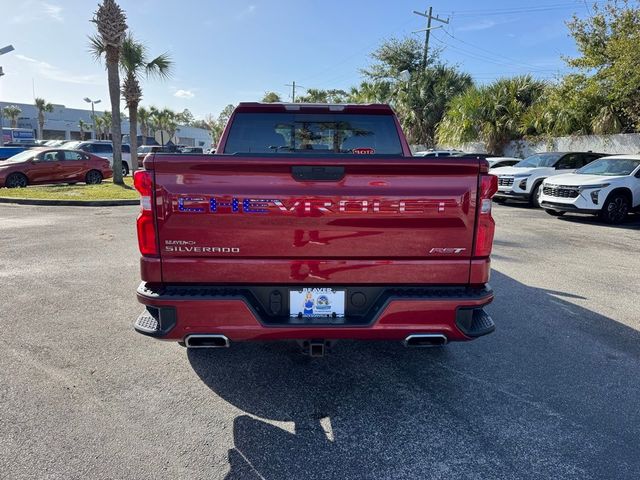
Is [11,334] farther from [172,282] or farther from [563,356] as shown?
[563,356]

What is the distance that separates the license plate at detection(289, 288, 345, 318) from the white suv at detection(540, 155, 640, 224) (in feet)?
35.2

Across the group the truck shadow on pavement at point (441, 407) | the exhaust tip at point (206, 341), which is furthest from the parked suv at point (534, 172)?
the exhaust tip at point (206, 341)

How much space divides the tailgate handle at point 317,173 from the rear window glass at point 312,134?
1.65m

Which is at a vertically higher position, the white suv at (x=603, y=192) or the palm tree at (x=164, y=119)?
the palm tree at (x=164, y=119)

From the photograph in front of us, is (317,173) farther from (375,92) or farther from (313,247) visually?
(375,92)

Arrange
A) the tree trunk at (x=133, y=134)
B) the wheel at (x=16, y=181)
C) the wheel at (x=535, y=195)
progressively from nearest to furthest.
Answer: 1. the wheel at (x=535, y=195)
2. the wheel at (x=16, y=181)
3. the tree trunk at (x=133, y=134)

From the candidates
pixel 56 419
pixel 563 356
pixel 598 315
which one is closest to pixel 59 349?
pixel 56 419

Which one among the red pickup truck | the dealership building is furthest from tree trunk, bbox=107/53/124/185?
the dealership building

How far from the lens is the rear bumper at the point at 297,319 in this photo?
256 cm

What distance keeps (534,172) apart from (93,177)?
665 inches

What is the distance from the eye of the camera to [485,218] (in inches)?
103

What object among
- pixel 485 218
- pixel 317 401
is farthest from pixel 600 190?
pixel 317 401

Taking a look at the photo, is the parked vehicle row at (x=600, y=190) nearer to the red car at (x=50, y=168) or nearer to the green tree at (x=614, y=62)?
the green tree at (x=614, y=62)

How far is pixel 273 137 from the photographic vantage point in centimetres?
413
